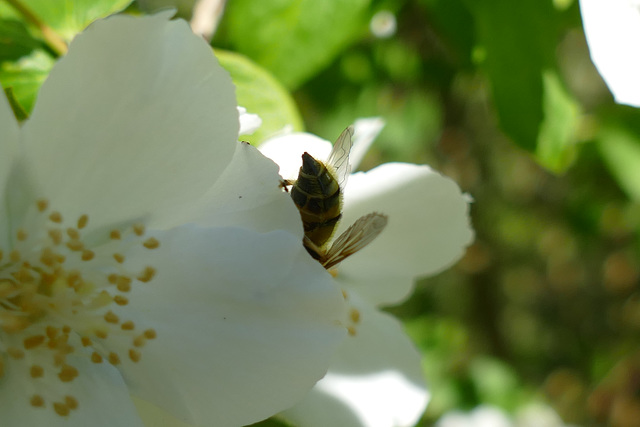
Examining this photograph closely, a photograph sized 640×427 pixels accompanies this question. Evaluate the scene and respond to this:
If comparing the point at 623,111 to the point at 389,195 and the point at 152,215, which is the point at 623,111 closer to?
the point at 389,195

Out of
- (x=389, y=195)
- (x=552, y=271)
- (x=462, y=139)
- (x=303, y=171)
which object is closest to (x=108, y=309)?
(x=303, y=171)

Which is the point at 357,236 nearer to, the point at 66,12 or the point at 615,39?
the point at 615,39

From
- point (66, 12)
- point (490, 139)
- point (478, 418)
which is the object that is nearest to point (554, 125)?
point (66, 12)

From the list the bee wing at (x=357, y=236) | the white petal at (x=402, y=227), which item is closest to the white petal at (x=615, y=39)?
the white petal at (x=402, y=227)

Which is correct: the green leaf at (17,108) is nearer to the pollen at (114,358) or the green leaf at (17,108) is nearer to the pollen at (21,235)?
the pollen at (21,235)

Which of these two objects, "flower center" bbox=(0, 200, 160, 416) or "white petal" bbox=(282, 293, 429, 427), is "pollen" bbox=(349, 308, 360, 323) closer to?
"white petal" bbox=(282, 293, 429, 427)

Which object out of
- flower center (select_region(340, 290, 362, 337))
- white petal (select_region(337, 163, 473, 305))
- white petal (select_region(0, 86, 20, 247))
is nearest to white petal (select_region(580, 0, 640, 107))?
white petal (select_region(337, 163, 473, 305))

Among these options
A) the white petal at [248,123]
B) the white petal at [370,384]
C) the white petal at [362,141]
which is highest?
the white petal at [248,123]
